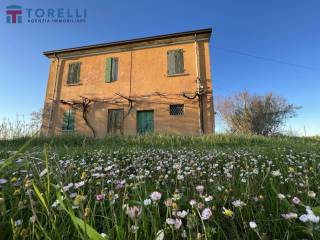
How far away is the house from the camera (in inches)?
410

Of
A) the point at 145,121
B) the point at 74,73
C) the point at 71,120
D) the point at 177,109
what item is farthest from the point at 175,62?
the point at 71,120

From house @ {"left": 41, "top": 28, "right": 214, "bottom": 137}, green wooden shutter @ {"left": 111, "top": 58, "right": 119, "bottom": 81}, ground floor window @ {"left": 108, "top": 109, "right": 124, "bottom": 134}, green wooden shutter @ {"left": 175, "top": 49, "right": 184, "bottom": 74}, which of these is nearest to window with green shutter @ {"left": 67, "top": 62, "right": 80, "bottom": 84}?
house @ {"left": 41, "top": 28, "right": 214, "bottom": 137}

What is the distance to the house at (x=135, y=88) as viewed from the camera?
34.2ft

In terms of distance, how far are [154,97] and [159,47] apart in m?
3.73

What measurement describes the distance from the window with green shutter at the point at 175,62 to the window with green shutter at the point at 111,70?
389 centimetres

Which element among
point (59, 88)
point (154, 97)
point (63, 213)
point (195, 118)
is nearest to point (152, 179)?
point (63, 213)

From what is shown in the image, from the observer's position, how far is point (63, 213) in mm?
854

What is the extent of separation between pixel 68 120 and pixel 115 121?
3.53 metres

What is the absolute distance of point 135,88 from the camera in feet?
37.5

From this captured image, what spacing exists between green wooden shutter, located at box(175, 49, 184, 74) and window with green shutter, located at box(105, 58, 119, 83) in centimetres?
433

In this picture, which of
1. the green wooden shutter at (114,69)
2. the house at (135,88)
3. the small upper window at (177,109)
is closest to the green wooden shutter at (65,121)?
the house at (135,88)

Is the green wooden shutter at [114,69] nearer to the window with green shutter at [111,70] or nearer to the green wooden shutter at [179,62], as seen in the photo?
the window with green shutter at [111,70]

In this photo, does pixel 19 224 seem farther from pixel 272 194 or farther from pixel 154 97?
pixel 154 97

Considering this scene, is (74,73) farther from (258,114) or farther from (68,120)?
(258,114)
